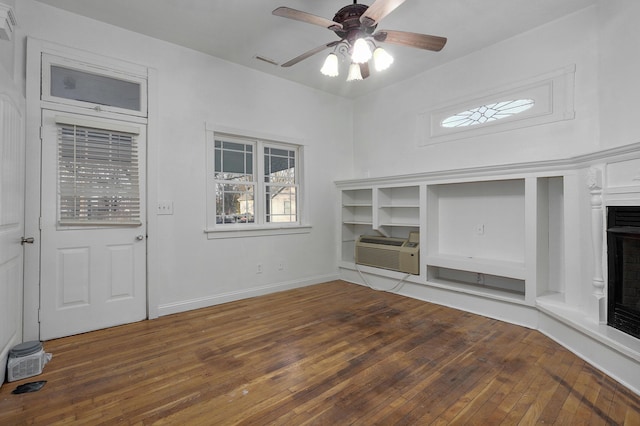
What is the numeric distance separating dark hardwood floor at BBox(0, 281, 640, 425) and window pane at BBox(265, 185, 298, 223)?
171 cm

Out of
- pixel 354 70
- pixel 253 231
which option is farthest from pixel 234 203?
pixel 354 70

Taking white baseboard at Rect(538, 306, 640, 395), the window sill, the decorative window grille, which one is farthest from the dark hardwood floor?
the decorative window grille

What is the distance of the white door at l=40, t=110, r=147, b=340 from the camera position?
9.18 feet

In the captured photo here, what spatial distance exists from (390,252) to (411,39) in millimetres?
2734

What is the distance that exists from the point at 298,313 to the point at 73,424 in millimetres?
2091

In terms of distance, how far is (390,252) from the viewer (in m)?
4.31

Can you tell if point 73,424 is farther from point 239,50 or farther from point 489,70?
point 489,70

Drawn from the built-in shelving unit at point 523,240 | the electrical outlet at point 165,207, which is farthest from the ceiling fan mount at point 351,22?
the electrical outlet at point 165,207

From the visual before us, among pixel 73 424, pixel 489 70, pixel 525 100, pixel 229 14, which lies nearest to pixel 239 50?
pixel 229 14

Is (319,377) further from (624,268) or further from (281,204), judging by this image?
(281,204)

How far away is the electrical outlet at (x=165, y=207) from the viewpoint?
11.1 ft

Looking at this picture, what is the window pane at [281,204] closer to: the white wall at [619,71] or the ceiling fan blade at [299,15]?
the ceiling fan blade at [299,15]

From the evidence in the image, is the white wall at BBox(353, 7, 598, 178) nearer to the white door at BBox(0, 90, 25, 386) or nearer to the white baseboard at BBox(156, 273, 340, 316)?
the white baseboard at BBox(156, 273, 340, 316)

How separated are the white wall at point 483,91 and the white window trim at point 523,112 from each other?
5cm
